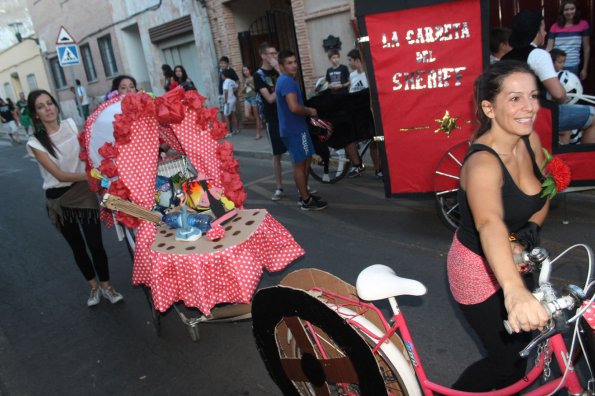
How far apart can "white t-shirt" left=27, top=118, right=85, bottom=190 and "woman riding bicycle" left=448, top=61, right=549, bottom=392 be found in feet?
10.6

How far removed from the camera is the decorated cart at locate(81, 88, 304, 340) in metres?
3.04

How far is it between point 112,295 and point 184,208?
163 centimetres

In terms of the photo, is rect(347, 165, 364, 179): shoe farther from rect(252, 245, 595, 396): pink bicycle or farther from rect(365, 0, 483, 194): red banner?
rect(252, 245, 595, 396): pink bicycle

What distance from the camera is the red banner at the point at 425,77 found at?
14.7 ft

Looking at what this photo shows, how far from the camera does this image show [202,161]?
3480 millimetres

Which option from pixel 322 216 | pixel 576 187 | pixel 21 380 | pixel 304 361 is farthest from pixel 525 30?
pixel 21 380

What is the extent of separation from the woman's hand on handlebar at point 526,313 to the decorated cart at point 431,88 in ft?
11.3

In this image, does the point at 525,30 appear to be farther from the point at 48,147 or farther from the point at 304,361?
the point at 48,147

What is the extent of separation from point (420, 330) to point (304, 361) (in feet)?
5.01

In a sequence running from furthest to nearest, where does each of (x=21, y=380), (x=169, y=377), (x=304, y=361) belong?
(x=21, y=380) < (x=169, y=377) < (x=304, y=361)

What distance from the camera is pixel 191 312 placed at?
13.5 ft

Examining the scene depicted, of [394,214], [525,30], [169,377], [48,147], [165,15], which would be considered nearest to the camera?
[169,377]

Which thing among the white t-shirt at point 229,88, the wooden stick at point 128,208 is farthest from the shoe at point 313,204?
the white t-shirt at point 229,88

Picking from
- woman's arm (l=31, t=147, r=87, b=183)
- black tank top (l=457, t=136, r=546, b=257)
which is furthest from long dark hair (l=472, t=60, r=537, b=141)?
woman's arm (l=31, t=147, r=87, b=183)
